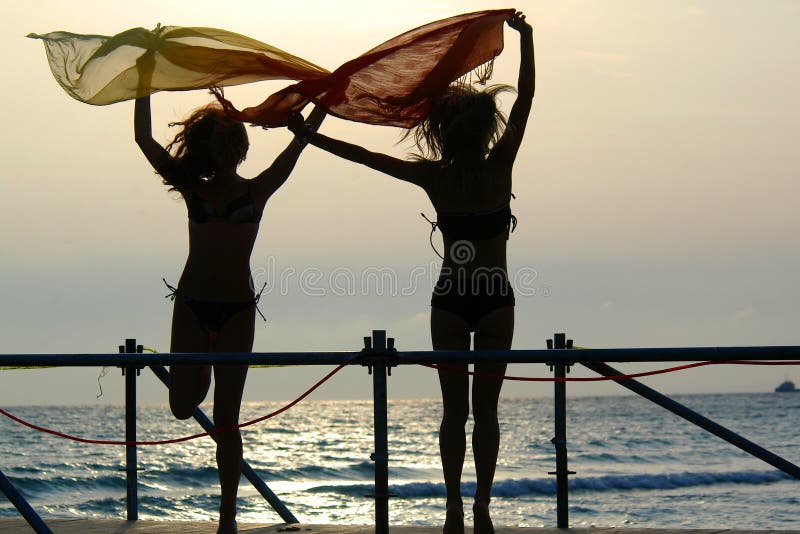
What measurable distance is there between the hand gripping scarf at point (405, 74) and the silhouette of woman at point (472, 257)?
488 millimetres

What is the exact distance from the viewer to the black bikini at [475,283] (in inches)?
170

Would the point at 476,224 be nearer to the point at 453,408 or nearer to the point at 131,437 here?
the point at 453,408

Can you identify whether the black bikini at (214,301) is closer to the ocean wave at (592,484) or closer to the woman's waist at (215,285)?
the woman's waist at (215,285)

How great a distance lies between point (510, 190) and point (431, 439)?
95.6 ft

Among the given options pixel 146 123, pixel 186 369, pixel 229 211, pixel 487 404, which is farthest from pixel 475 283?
pixel 146 123

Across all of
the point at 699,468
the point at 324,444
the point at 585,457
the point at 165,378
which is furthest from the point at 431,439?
the point at 165,378

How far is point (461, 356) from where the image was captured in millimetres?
3750

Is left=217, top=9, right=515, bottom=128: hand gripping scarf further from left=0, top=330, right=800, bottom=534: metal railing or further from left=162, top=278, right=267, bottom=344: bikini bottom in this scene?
left=0, top=330, right=800, bottom=534: metal railing

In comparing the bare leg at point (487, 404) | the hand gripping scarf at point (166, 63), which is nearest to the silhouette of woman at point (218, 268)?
the hand gripping scarf at point (166, 63)

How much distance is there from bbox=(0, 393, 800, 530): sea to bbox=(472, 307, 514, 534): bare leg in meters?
2.77

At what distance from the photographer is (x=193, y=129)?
465 centimetres

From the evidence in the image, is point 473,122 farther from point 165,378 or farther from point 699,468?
point 699,468

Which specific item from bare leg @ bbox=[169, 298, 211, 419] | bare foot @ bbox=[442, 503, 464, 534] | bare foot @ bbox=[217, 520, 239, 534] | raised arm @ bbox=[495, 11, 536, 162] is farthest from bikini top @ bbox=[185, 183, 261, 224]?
bare foot @ bbox=[442, 503, 464, 534]

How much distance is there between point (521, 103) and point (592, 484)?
652 inches
